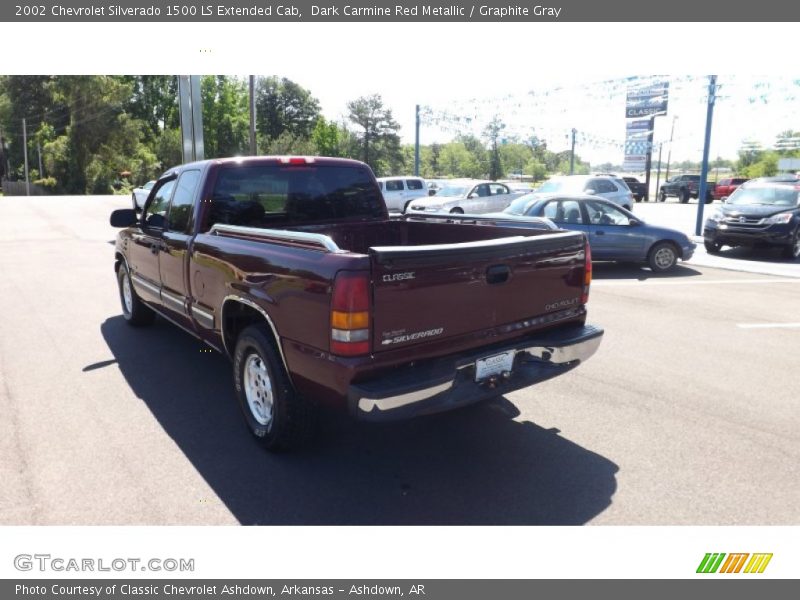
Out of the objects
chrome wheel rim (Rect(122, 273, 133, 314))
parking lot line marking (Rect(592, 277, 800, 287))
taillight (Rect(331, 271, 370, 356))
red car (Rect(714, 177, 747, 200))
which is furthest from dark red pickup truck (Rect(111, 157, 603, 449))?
red car (Rect(714, 177, 747, 200))

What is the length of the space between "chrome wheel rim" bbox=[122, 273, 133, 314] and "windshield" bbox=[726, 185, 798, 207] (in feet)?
44.0

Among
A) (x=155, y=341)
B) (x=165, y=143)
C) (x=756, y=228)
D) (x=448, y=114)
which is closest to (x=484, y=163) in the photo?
(x=165, y=143)

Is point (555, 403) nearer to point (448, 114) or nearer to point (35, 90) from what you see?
point (448, 114)

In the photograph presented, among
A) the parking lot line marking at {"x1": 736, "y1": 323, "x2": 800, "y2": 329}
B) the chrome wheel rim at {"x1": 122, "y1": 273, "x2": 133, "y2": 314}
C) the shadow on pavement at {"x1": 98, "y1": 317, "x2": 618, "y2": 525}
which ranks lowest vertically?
the shadow on pavement at {"x1": 98, "y1": 317, "x2": 618, "y2": 525}

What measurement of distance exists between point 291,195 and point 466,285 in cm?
229

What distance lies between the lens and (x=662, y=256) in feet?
38.4

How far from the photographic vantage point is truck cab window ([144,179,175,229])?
5.72 m

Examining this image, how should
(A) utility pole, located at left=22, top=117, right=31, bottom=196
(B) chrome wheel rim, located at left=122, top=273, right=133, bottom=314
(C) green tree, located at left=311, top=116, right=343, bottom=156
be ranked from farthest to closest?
(C) green tree, located at left=311, top=116, right=343, bottom=156 → (A) utility pole, located at left=22, top=117, right=31, bottom=196 → (B) chrome wheel rim, located at left=122, top=273, right=133, bottom=314

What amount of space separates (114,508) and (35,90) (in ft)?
264

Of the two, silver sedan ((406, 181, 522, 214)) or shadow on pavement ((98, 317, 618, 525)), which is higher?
silver sedan ((406, 181, 522, 214))

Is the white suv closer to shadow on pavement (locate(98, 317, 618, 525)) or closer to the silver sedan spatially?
the silver sedan

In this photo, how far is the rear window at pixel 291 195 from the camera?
16.5ft

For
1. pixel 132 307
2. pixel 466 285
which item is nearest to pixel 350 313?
pixel 466 285

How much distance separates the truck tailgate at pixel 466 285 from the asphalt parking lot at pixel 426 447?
92 cm
